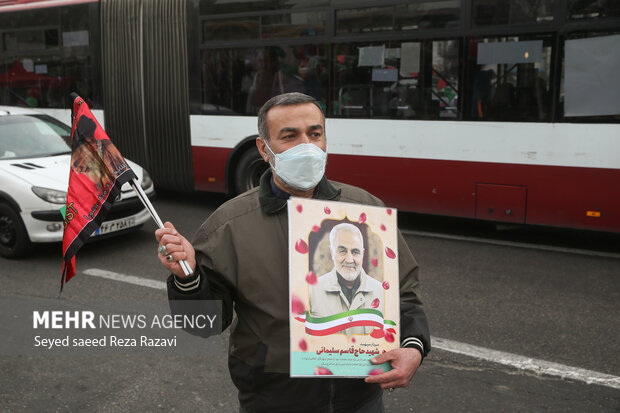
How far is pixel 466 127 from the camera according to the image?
7562 mm

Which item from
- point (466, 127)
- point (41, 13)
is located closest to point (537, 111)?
point (466, 127)

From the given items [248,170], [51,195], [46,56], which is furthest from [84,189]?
[46,56]

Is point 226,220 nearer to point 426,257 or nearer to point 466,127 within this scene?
point 426,257

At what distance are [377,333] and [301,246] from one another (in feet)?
1.09

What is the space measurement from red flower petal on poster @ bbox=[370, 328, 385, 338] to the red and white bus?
18.9ft

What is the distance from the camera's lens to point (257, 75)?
905 centimetres

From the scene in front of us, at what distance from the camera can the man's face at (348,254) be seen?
1.86 meters

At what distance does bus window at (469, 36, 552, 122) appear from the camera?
23.3 feet

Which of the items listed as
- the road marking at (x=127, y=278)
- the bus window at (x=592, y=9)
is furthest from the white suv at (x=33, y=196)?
the bus window at (x=592, y=9)

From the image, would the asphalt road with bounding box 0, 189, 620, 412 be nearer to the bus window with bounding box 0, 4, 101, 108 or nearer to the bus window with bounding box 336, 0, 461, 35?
the bus window with bounding box 336, 0, 461, 35

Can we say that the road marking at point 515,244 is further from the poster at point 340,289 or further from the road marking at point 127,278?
the poster at point 340,289

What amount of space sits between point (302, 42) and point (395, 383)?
7.19m

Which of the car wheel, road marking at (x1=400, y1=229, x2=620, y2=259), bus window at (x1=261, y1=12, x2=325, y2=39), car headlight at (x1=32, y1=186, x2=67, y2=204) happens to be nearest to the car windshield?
the car wheel

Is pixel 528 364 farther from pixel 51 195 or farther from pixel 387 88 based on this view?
pixel 51 195
